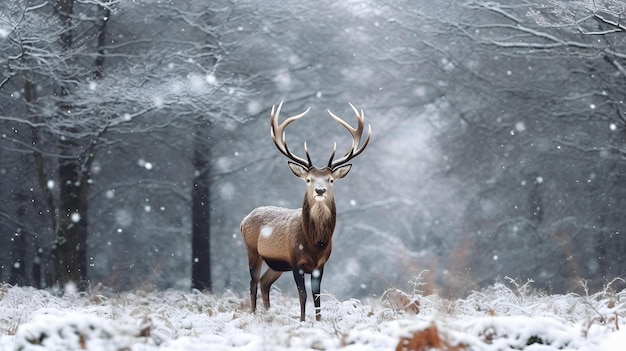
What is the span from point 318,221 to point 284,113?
9316 mm

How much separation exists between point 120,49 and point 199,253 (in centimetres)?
452

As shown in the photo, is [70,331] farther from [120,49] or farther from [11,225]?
[11,225]

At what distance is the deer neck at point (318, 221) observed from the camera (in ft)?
24.7

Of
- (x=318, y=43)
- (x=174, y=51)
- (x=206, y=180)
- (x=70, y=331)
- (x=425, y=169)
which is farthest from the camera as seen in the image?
(x=425, y=169)

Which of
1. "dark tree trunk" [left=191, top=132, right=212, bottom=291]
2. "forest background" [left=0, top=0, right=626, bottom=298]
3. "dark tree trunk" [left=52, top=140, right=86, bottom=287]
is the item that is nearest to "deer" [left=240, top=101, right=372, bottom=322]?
"forest background" [left=0, top=0, right=626, bottom=298]

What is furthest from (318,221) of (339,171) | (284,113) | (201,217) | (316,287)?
(284,113)

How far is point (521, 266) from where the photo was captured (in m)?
18.1

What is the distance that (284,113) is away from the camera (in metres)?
16.6

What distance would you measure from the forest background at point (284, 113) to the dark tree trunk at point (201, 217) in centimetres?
4

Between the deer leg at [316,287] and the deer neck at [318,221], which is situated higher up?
the deer neck at [318,221]

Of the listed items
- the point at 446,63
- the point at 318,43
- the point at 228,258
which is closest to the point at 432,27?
the point at 446,63

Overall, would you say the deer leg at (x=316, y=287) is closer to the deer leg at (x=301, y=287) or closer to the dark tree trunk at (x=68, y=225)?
the deer leg at (x=301, y=287)

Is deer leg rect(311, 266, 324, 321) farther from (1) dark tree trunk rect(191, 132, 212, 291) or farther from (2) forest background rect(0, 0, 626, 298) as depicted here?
(1) dark tree trunk rect(191, 132, 212, 291)

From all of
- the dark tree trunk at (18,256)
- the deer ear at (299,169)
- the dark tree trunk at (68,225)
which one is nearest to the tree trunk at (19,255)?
the dark tree trunk at (18,256)
